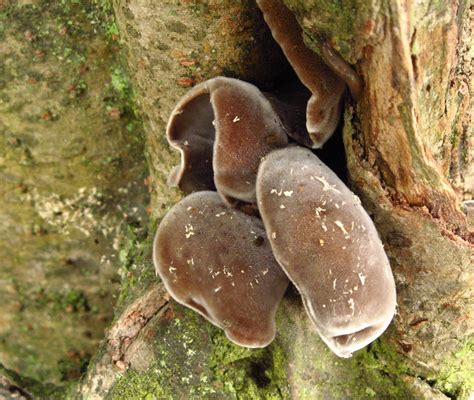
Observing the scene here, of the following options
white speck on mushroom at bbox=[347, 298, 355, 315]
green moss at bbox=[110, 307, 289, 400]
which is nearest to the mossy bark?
green moss at bbox=[110, 307, 289, 400]

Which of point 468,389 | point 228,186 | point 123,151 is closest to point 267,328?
point 228,186

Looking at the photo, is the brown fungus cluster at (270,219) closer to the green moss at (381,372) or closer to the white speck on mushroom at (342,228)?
the white speck on mushroom at (342,228)

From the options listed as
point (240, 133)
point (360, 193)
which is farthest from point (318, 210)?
point (240, 133)

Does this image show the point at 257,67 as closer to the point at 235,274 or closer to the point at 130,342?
the point at 235,274

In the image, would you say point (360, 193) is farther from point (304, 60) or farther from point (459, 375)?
point (459, 375)

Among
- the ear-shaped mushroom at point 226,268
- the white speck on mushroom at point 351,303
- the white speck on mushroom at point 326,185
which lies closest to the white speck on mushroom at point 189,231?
the ear-shaped mushroom at point 226,268
